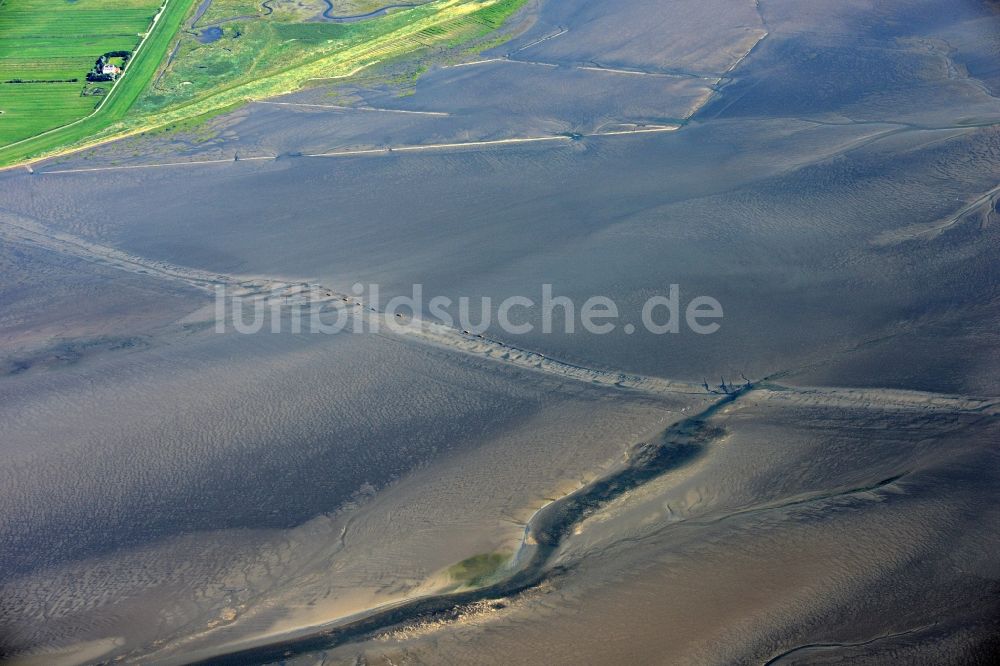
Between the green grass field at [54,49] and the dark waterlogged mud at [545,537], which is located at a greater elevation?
the green grass field at [54,49]

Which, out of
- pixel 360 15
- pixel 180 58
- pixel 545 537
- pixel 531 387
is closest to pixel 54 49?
pixel 180 58

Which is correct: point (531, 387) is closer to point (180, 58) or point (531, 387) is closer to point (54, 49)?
point (180, 58)

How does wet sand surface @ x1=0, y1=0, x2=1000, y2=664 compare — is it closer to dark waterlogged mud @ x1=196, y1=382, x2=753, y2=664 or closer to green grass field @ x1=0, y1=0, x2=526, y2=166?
dark waterlogged mud @ x1=196, y1=382, x2=753, y2=664

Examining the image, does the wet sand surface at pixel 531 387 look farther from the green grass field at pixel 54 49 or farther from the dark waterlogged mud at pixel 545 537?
the green grass field at pixel 54 49

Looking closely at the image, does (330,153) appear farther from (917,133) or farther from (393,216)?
(917,133)

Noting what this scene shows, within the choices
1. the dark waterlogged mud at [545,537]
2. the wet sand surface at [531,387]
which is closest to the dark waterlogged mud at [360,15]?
the wet sand surface at [531,387]

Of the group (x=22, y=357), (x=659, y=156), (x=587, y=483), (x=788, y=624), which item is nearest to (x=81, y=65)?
(x=22, y=357)
